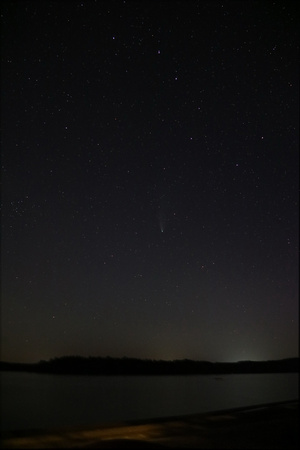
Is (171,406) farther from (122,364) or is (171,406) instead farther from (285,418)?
(122,364)

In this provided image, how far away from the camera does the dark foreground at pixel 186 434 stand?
12.1 meters

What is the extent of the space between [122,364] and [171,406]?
83.3 meters

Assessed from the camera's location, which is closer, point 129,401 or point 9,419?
point 9,419

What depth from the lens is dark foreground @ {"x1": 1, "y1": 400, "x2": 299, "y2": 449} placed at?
1207 centimetres

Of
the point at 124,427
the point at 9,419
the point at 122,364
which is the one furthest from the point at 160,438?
the point at 122,364

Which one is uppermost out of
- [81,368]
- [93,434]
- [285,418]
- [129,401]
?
[93,434]

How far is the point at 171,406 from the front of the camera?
1938 inches

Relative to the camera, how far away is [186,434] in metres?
13.8

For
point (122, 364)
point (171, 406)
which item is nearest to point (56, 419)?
point (171, 406)

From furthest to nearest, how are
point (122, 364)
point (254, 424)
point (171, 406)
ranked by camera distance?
point (122, 364) → point (171, 406) → point (254, 424)

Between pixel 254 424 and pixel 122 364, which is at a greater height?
pixel 254 424

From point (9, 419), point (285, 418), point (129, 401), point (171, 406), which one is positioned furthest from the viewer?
point (129, 401)

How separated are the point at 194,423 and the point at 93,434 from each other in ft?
14.7

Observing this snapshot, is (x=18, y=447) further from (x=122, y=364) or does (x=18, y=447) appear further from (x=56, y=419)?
(x=122, y=364)
